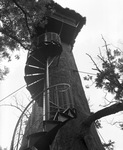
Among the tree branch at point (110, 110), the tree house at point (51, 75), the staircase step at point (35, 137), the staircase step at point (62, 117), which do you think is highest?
the tree house at point (51, 75)

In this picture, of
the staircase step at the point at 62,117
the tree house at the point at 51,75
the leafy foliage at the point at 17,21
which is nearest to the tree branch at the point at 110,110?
the staircase step at the point at 62,117

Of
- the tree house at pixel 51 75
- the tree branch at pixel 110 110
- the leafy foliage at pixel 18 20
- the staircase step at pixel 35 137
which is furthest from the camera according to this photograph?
the leafy foliage at pixel 18 20

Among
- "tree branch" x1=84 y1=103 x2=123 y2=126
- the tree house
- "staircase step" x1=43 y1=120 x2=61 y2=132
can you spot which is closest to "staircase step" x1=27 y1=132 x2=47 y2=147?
the tree house

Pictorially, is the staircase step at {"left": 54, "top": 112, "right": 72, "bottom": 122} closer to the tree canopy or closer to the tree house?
the tree house

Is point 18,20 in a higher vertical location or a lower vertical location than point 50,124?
higher

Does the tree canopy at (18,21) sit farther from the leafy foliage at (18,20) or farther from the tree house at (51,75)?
the tree house at (51,75)

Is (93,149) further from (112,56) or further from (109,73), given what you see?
(112,56)

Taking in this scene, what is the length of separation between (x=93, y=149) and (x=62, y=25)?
8.97 m

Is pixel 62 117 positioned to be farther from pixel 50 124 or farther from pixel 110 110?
pixel 110 110

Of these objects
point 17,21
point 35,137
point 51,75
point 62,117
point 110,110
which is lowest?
point 35,137

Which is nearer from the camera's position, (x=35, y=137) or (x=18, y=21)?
(x=35, y=137)

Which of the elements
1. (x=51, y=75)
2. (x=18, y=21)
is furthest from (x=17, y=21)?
(x=51, y=75)

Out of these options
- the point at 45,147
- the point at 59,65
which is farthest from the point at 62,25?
the point at 45,147

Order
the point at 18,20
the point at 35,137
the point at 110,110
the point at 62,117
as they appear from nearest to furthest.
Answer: the point at 110,110
the point at 35,137
the point at 62,117
the point at 18,20
